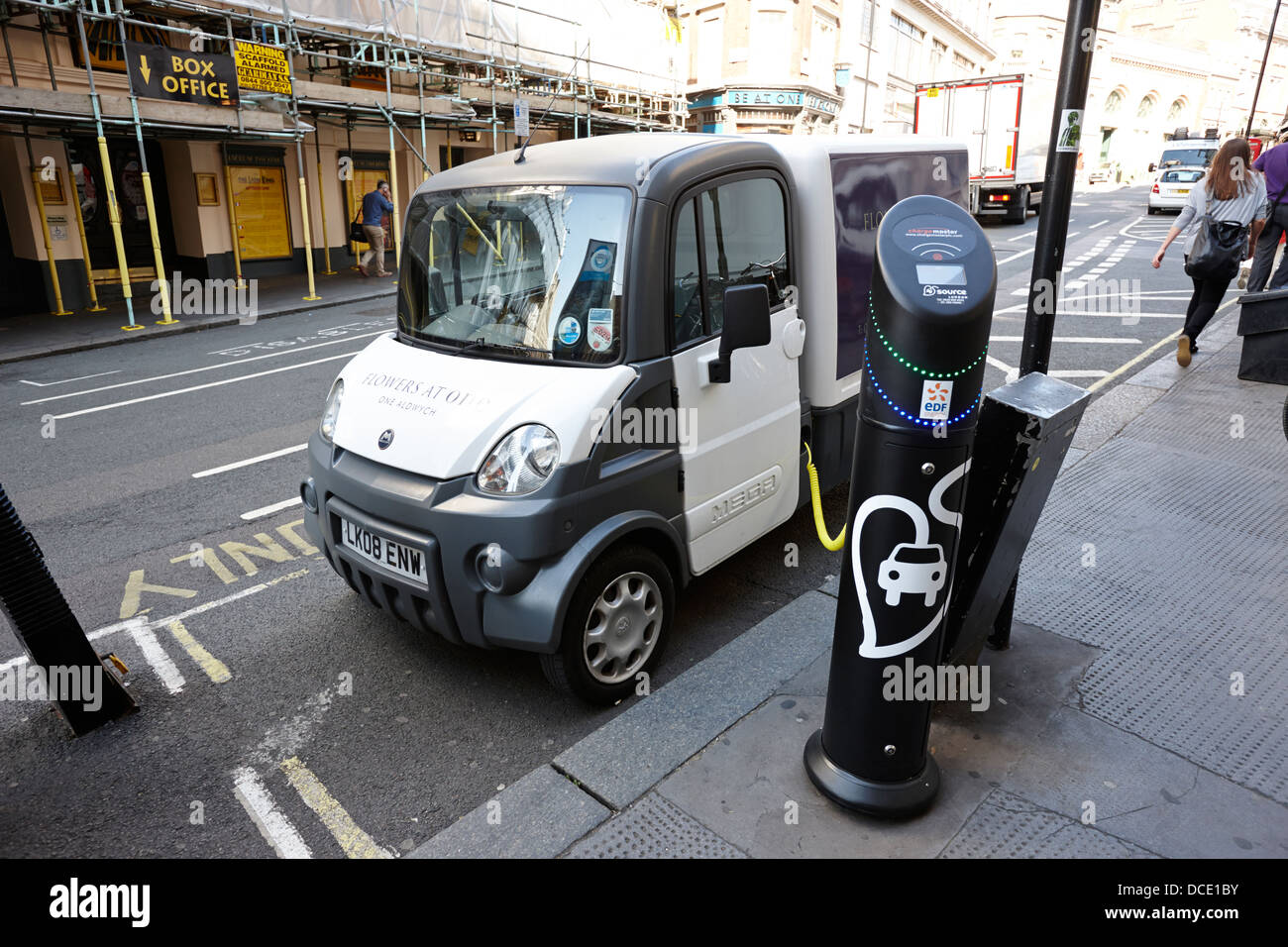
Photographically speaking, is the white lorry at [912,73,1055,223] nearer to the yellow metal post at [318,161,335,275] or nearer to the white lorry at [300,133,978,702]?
the yellow metal post at [318,161,335,275]

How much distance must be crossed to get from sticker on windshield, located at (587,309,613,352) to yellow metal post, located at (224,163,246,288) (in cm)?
1458

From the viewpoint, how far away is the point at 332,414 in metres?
3.88

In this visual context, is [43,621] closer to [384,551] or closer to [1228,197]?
[384,551]

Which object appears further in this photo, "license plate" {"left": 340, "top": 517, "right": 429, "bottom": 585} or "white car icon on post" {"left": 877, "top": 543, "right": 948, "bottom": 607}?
"license plate" {"left": 340, "top": 517, "right": 429, "bottom": 585}

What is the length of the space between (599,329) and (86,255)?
47.5 ft

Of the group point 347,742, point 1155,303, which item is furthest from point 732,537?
point 1155,303

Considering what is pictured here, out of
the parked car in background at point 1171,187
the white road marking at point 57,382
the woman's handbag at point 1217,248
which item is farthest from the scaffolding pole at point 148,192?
the parked car in background at point 1171,187

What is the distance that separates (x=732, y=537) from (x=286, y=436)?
189 inches

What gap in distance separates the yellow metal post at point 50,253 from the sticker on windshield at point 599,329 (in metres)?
13.8

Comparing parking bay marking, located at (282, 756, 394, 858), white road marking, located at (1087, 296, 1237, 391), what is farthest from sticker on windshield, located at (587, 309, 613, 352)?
white road marking, located at (1087, 296, 1237, 391)

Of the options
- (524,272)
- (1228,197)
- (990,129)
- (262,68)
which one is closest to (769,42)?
(990,129)

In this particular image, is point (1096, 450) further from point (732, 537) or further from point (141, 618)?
point (141, 618)

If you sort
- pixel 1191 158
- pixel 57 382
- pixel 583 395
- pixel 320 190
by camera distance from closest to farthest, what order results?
pixel 583 395 → pixel 57 382 → pixel 320 190 → pixel 1191 158

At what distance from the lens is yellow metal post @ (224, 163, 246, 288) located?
15.9 metres
